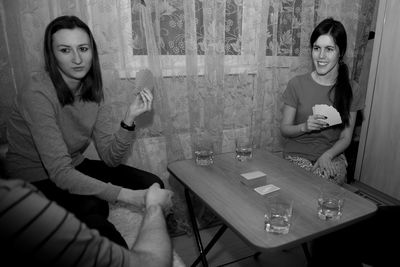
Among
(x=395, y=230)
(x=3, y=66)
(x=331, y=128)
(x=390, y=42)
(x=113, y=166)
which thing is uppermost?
(x=390, y=42)

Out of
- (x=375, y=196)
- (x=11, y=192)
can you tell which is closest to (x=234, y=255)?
(x=375, y=196)

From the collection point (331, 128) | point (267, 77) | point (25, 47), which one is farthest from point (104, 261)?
point (267, 77)

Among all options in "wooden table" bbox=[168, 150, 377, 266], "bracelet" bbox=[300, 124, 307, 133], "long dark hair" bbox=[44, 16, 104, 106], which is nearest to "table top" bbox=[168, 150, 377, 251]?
"wooden table" bbox=[168, 150, 377, 266]

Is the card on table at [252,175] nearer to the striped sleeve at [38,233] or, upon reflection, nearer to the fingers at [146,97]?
the fingers at [146,97]

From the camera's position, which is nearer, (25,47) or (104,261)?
(104,261)

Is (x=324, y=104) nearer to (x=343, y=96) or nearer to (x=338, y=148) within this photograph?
(x=343, y=96)

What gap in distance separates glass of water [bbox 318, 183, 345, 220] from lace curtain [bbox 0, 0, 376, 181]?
102cm

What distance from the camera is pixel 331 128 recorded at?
1848 mm

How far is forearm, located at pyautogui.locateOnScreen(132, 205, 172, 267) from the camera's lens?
72cm

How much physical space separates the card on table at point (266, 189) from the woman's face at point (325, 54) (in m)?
0.95

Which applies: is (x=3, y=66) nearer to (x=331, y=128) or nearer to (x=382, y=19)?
(x=331, y=128)

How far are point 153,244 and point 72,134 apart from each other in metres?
0.86

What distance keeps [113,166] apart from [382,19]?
88.6 inches

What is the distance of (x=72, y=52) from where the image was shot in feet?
4.35
